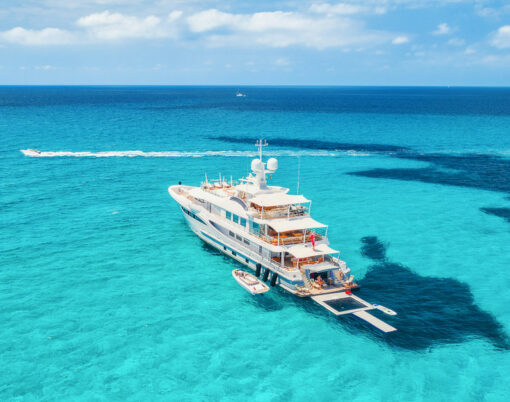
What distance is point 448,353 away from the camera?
926 inches

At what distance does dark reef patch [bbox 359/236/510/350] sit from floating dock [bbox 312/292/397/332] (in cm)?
79

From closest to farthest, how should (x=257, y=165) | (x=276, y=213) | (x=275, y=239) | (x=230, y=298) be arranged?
(x=230, y=298)
(x=275, y=239)
(x=276, y=213)
(x=257, y=165)

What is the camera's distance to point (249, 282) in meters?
30.4

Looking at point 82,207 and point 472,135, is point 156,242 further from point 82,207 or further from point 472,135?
point 472,135

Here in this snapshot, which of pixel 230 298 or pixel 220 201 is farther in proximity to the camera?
pixel 220 201

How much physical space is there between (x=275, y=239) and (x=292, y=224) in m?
1.90

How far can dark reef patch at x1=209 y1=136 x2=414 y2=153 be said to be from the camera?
87.6 m

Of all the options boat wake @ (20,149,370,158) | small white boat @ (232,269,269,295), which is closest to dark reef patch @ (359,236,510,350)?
small white boat @ (232,269,269,295)

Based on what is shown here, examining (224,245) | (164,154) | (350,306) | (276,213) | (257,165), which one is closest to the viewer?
(350,306)

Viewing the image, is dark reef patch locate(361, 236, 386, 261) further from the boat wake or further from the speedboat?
the speedboat

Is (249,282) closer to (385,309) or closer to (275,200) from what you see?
(275,200)

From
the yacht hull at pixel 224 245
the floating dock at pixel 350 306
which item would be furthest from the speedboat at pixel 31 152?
the floating dock at pixel 350 306

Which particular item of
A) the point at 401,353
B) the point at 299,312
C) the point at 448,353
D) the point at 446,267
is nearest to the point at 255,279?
the point at 299,312

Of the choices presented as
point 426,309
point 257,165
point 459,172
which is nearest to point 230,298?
point 257,165
